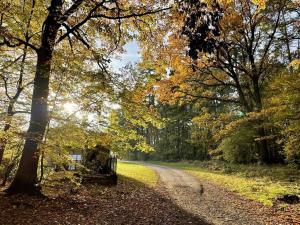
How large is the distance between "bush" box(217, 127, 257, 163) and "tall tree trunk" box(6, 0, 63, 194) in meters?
20.4

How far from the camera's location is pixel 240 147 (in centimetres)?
2731

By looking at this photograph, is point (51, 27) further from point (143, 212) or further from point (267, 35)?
point (267, 35)

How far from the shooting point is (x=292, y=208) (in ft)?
31.3

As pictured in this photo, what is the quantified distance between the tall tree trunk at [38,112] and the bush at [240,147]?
20366mm

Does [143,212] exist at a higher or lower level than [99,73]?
lower

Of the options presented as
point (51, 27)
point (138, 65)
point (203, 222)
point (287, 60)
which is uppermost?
point (287, 60)

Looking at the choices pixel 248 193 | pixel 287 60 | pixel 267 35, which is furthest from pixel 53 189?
pixel 287 60

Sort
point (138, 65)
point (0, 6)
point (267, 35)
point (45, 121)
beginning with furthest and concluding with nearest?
point (267, 35) → point (138, 65) → point (45, 121) → point (0, 6)

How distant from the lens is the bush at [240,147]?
25.8 m

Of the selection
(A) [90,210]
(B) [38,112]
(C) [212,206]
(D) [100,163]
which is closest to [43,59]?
(B) [38,112]

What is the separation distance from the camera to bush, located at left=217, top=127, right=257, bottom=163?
25797 millimetres

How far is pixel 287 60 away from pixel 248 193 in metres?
18.9

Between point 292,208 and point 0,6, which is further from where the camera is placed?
point 292,208

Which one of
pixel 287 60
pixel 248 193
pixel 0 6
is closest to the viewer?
pixel 0 6
